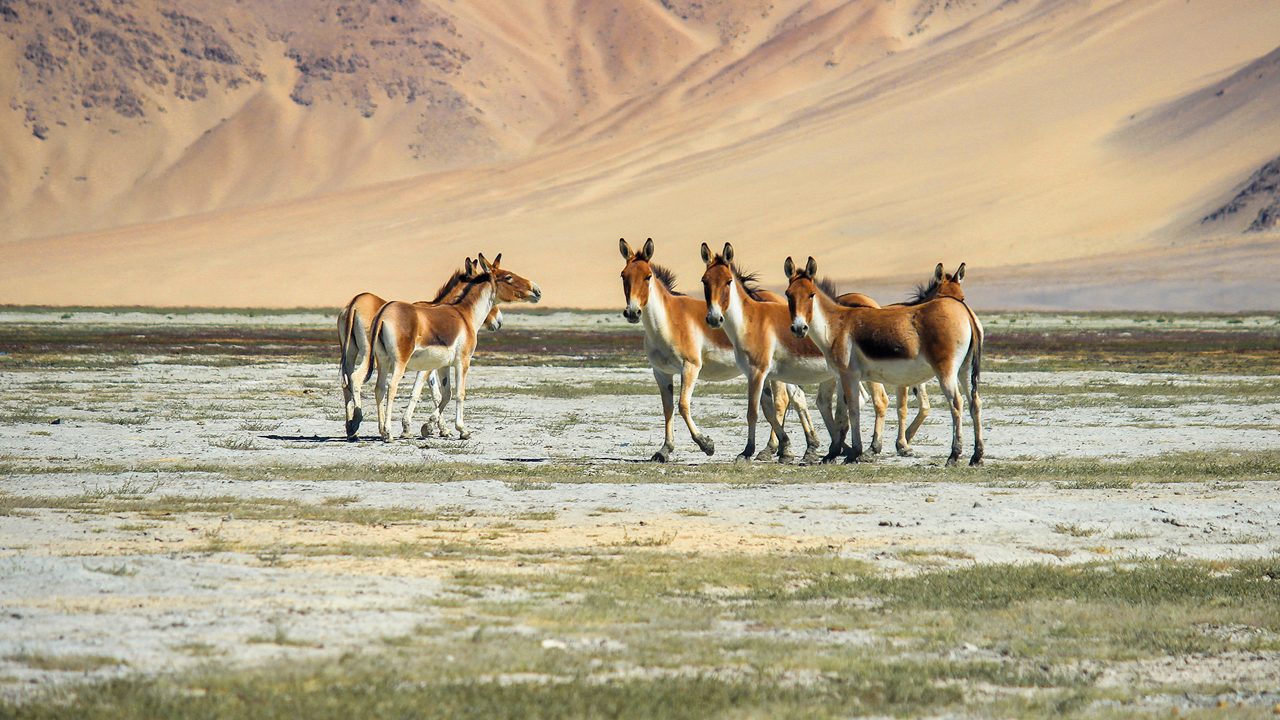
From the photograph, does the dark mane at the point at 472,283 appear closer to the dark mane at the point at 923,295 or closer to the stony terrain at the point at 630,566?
the stony terrain at the point at 630,566

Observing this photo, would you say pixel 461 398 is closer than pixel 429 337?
No

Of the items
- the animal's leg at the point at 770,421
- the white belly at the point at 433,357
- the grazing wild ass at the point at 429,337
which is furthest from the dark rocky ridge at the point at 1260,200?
the animal's leg at the point at 770,421

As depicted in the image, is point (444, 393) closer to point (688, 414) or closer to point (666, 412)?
point (666, 412)

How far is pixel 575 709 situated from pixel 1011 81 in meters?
154

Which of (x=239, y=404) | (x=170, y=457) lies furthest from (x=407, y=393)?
(x=170, y=457)

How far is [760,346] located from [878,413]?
1.77 m

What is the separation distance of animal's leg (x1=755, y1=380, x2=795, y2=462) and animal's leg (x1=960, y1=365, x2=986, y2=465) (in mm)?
2016

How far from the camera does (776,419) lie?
18219mm

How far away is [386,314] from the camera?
65.1ft

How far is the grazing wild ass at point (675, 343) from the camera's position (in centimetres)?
1762

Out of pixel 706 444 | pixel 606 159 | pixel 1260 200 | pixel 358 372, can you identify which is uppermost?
pixel 606 159

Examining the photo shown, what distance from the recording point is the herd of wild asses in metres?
17.2

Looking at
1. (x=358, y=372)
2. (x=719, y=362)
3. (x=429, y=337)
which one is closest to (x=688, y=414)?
(x=719, y=362)

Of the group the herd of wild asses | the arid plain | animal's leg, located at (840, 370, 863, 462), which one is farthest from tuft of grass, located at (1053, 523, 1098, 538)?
animal's leg, located at (840, 370, 863, 462)
